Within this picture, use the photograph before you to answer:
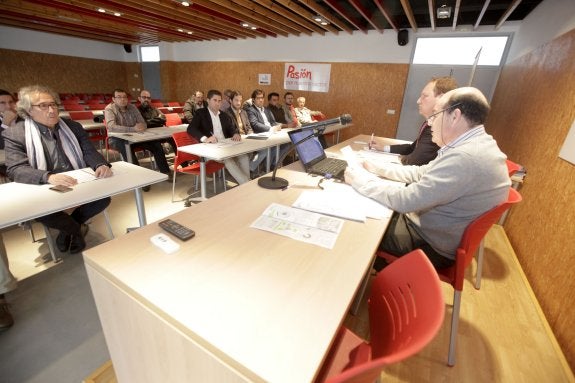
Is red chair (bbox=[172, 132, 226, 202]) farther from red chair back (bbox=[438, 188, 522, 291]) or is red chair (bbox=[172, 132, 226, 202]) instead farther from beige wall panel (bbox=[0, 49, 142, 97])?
beige wall panel (bbox=[0, 49, 142, 97])

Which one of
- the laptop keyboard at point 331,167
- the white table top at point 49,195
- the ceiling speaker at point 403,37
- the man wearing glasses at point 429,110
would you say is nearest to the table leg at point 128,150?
the white table top at point 49,195

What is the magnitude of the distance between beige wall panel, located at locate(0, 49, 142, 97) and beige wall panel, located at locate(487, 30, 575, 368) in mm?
11329

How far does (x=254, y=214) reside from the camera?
122cm

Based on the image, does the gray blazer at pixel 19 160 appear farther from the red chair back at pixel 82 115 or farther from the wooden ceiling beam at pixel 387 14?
the wooden ceiling beam at pixel 387 14

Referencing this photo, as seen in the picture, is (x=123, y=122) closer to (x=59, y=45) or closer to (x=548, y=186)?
(x=548, y=186)

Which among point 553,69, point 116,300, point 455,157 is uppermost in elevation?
point 553,69

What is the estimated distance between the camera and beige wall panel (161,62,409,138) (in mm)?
5891

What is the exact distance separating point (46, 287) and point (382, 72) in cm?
643

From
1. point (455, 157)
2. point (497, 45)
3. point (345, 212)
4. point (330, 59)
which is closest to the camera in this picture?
point (455, 157)

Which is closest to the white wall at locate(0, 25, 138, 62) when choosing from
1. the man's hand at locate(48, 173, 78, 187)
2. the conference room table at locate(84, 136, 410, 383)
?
the man's hand at locate(48, 173, 78, 187)

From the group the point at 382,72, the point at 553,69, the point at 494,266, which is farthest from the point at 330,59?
the point at 494,266

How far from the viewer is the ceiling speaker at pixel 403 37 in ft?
17.7

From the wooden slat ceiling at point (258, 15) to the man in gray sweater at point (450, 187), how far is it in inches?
136

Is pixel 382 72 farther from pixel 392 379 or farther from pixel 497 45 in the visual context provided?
pixel 392 379
